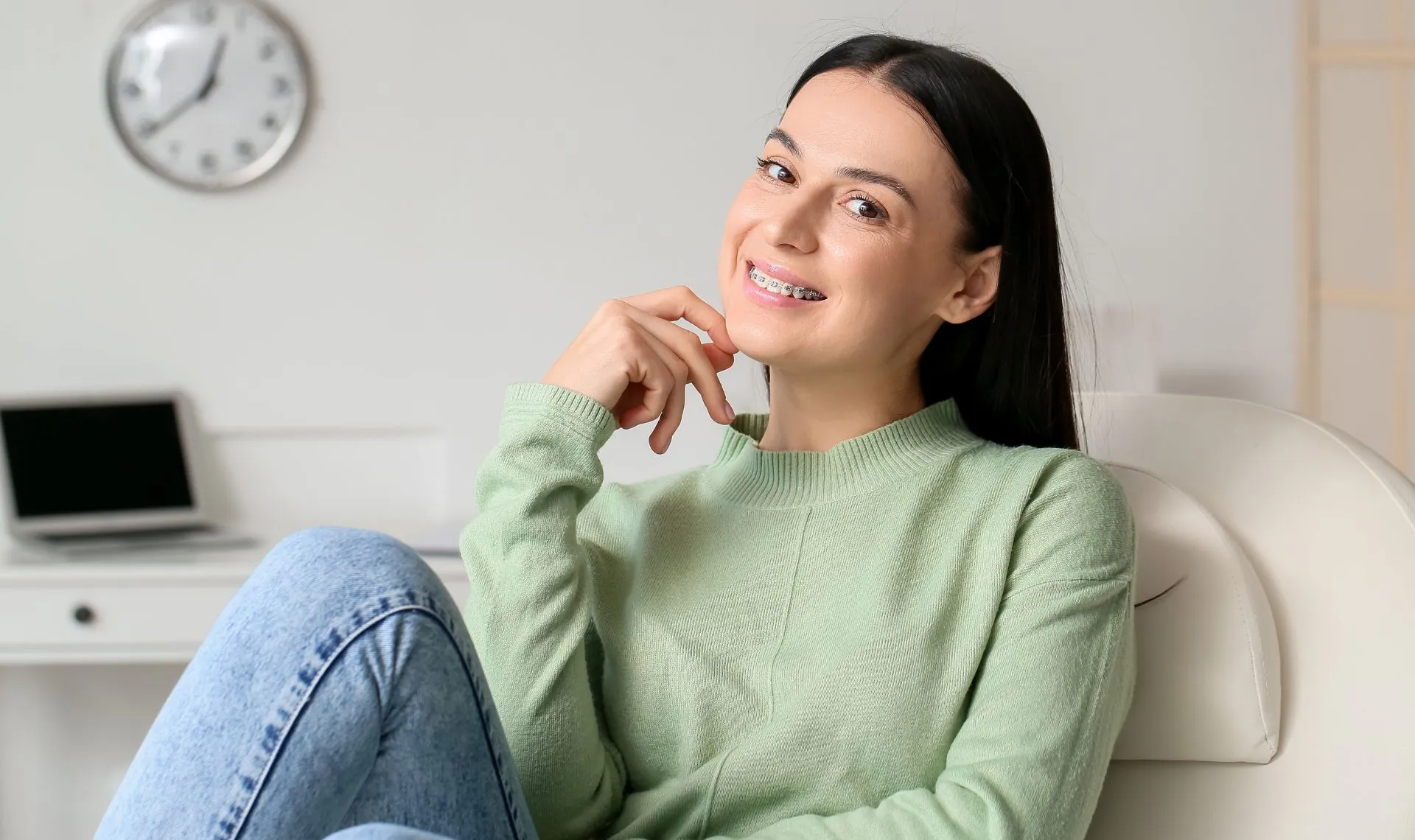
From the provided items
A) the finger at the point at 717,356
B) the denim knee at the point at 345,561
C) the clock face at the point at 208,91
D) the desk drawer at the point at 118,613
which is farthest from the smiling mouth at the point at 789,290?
the clock face at the point at 208,91

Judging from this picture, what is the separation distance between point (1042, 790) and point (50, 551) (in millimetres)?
2017

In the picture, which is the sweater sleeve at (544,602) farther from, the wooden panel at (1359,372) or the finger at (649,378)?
the wooden panel at (1359,372)

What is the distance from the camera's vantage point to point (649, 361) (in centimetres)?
121

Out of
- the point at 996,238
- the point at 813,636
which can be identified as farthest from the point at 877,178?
the point at 813,636

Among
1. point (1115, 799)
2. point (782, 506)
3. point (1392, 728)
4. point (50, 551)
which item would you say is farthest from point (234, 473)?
point (1392, 728)

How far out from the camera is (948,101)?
1146 mm

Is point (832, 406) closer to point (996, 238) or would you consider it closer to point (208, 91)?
point (996, 238)

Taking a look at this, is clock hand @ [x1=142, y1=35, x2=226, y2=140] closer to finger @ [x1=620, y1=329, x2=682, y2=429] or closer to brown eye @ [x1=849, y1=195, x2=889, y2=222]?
finger @ [x1=620, y1=329, x2=682, y2=429]

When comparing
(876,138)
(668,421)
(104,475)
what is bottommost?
(104,475)

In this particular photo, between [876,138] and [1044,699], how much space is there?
454 millimetres

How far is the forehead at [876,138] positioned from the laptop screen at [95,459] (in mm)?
1841

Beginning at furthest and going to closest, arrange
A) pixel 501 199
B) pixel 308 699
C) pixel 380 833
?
pixel 501 199 < pixel 308 699 < pixel 380 833

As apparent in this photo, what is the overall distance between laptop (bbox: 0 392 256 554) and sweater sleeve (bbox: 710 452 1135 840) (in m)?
1.77

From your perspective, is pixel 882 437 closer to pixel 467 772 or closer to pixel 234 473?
pixel 467 772
